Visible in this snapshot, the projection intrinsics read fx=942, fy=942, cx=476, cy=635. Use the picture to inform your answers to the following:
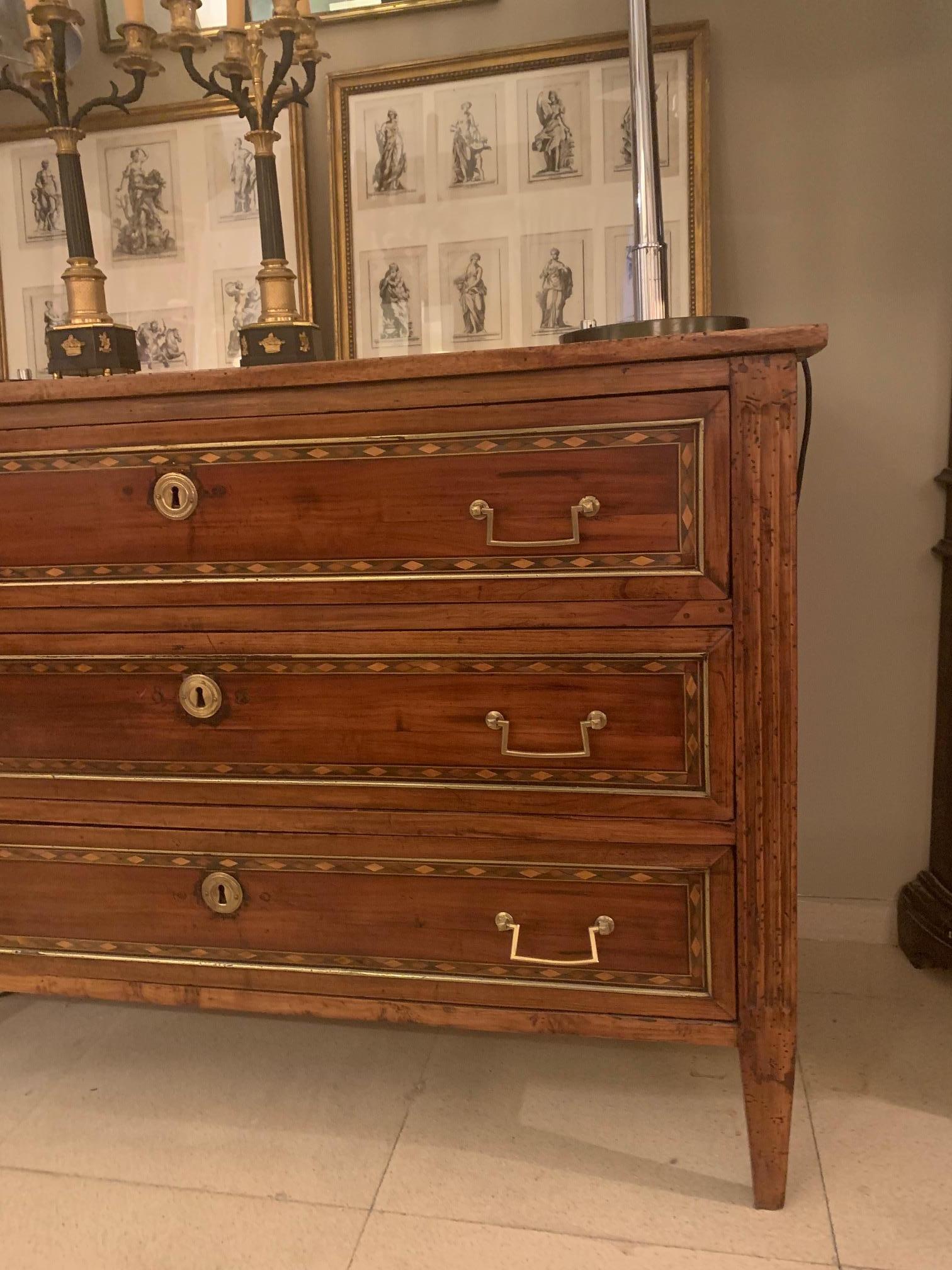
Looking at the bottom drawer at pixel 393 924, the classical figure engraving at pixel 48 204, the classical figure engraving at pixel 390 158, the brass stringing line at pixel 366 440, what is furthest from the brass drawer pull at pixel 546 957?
the classical figure engraving at pixel 48 204

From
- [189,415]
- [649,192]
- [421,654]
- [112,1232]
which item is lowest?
[112,1232]

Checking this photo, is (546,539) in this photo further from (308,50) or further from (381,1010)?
(308,50)

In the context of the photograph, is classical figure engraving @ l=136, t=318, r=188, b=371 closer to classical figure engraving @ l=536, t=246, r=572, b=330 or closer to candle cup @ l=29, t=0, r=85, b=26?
candle cup @ l=29, t=0, r=85, b=26

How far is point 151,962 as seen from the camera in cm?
123

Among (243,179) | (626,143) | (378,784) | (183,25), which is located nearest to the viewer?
(378,784)

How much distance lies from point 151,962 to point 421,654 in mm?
563

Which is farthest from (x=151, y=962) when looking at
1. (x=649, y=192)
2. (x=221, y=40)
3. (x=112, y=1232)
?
(x=221, y=40)

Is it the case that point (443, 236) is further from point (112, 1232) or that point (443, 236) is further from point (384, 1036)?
point (112, 1232)

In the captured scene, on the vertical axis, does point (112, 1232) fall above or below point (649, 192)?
below

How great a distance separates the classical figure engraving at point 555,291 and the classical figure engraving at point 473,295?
0.09m

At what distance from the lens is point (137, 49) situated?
1.38m

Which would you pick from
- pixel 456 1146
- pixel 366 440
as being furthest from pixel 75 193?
pixel 456 1146

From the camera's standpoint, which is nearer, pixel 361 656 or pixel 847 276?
pixel 361 656

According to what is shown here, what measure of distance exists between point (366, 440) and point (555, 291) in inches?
25.0
